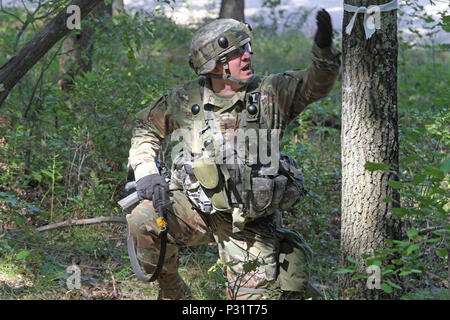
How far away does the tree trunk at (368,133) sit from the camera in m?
3.04

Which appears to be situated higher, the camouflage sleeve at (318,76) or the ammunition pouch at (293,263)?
the camouflage sleeve at (318,76)

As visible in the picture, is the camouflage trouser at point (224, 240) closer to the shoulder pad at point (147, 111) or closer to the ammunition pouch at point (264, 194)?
the ammunition pouch at point (264, 194)

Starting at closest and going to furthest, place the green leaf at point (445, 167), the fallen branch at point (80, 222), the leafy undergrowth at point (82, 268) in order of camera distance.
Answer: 1. the green leaf at point (445, 167)
2. the leafy undergrowth at point (82, 268)
3. the fallen branch at point (80, 222)

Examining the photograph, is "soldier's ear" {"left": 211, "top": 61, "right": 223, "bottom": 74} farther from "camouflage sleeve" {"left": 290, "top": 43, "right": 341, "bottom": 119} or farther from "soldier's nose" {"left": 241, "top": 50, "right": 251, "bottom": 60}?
"camouflage sleeve" {"left": 290, "top": 43, "right": 341, "bottom": 119}

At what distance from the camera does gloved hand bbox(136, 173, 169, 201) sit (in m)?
3.77

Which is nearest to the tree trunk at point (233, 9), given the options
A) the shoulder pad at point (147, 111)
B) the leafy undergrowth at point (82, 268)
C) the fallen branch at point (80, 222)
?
the leafy undergrowth at point (82, 268)

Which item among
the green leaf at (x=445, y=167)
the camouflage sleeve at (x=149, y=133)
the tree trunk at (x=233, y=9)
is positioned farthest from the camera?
the tree trunk at (x=233, y=9)

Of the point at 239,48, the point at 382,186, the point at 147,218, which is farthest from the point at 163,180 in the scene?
the point at 382,186

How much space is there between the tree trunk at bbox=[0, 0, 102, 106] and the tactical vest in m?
1.48

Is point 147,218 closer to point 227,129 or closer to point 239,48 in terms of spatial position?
point 227,129

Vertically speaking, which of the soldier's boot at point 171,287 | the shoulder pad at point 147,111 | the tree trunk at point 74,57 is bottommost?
the soldier's boot at point 171,287

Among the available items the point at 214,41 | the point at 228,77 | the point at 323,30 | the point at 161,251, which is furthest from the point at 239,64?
the point at 161,251

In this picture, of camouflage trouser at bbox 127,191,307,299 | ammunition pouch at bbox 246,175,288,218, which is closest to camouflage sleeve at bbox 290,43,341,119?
ammunition pouch at bbox 246,175,288,218

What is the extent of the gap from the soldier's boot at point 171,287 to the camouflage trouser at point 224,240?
7 cm
